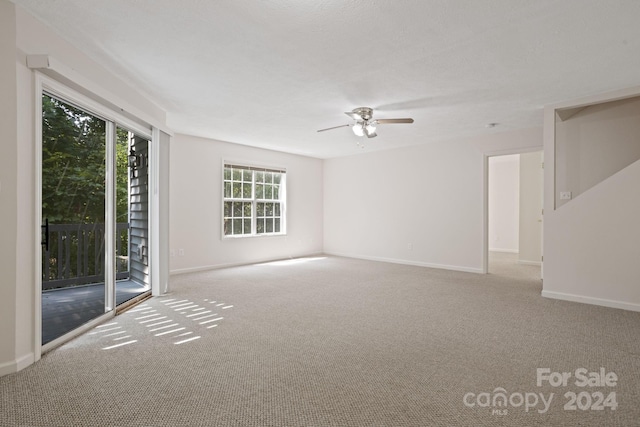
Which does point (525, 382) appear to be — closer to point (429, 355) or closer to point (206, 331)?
point (429, 355)

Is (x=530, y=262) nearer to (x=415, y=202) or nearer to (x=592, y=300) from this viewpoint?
(x=415, y=202)

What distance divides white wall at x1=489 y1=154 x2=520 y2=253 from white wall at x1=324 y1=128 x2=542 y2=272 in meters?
3.16

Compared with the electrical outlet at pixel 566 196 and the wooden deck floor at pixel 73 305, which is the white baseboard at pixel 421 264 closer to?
the electrical outlet at pixel 566 196

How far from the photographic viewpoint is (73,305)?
12.2 ft

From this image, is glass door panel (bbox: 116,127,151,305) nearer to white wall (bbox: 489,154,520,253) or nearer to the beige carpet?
the beige carpet

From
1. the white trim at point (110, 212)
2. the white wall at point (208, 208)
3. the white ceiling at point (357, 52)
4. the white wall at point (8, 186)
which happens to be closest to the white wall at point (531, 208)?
the white ceiling at point (357, 52)

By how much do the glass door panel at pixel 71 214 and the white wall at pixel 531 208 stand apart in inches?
291

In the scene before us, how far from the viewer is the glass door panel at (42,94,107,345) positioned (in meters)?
2.88

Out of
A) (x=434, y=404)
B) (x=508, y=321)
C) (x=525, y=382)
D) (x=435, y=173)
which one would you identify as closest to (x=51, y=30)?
(x=434, y=404)

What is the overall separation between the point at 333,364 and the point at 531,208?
6359 millimetres

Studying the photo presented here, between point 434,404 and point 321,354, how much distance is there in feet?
2.95

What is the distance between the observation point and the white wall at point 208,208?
18.8 feet

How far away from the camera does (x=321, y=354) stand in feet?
8.14

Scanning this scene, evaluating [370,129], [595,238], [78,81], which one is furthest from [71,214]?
[595,238]
